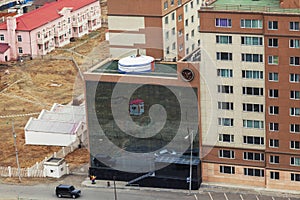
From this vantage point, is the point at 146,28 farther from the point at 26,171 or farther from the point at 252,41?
the point at 252,41

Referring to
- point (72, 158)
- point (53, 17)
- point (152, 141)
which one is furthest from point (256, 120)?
point (53, 17)

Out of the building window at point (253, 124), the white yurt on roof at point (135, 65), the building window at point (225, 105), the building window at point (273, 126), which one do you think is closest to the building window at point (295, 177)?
the building window at point (273, 126)

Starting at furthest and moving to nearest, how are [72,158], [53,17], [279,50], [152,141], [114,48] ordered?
[53,17] < [114,48] < [72,158] < [152,141] < [279,50]

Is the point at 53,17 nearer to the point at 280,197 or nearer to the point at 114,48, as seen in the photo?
the point at 114,48

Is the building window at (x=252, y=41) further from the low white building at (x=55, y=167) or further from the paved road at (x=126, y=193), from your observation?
the low white building at (x=55, y=167)

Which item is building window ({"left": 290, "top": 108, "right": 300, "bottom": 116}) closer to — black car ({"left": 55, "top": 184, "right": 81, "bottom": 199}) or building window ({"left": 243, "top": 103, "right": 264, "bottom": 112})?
building window ({"left": 243, "top": 103, "right": 264, "bottom": 112})

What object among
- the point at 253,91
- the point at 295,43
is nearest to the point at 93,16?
the point at 253,91
